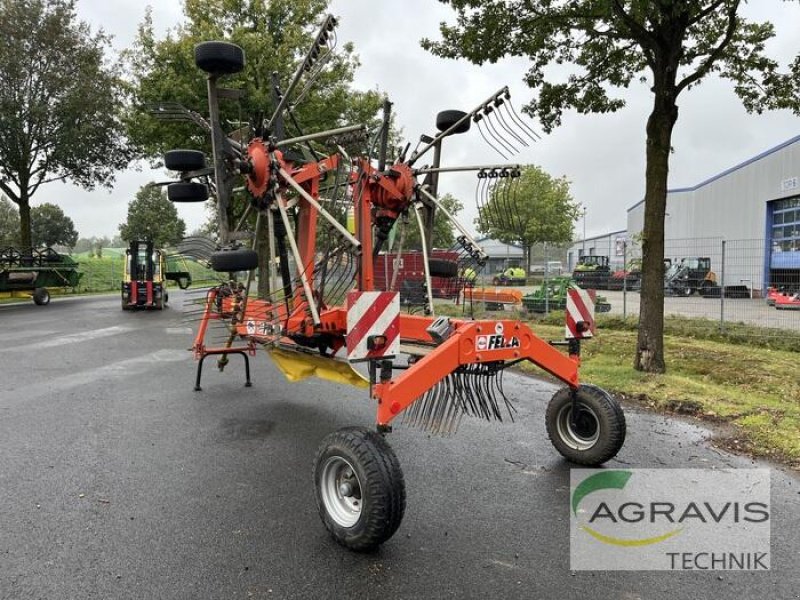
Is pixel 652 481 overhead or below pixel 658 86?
below

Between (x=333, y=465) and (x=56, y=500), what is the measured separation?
1.85 meters

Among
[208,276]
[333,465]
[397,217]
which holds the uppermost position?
[397,217]

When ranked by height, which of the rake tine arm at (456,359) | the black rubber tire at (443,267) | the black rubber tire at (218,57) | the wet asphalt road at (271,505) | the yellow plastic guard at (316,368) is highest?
the black rubber tire at (218,57)

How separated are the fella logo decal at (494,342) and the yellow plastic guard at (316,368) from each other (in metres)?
1.28

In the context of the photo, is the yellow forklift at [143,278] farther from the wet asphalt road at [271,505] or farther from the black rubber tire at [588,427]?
the black rubber tire at [588,427]

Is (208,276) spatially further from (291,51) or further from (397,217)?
(291,51)

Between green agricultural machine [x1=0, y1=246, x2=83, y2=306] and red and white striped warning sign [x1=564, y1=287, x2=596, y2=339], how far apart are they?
20.2 metres

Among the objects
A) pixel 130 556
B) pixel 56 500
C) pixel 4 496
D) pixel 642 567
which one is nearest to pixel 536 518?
pixel 642 567

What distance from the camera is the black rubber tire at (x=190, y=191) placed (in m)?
4.36

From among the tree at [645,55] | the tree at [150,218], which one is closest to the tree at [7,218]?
the tree at [150,218]

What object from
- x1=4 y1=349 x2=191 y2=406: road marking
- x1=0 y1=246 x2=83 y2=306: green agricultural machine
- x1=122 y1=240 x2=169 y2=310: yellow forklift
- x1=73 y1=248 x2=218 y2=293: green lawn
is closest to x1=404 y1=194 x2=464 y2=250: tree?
x1=4 y1=349 x2=191 y2=406: road marking

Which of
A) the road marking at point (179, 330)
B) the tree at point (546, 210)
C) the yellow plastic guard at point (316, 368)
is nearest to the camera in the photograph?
the yellow plastic guard at point (316, 368)

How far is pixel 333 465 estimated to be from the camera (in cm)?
315

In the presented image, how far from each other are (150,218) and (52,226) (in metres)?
12.8
